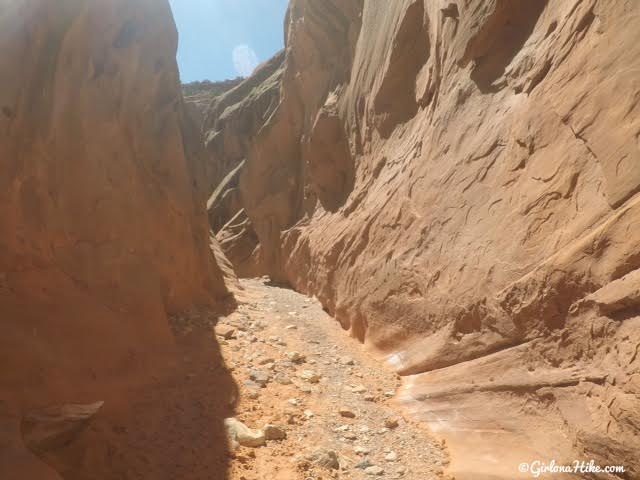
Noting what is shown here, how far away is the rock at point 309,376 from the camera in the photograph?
19.2 ft

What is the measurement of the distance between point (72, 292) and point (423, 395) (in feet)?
12.3

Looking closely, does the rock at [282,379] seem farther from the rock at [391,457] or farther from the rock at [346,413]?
the rock at [391,457]

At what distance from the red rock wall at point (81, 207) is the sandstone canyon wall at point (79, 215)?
0.05 ft

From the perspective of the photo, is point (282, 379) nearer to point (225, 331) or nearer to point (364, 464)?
Answer: point (225, 331)

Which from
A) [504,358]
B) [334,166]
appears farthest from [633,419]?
[334,166]

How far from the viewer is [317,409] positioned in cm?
513

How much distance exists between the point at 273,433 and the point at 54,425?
1.93 metres

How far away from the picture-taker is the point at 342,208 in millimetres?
10516

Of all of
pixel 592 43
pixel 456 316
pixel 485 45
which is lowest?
pixel 456 316

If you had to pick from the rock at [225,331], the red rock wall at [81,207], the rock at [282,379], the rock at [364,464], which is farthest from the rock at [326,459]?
the rock at [225,331]

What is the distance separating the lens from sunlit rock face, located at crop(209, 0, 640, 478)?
3502mm

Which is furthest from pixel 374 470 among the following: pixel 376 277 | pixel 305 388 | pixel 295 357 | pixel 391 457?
pixel 376 277

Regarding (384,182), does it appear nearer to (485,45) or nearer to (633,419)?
(485,45)

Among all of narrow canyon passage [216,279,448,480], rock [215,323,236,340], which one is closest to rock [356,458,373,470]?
narrow canyon passage [216,279,448,480]
